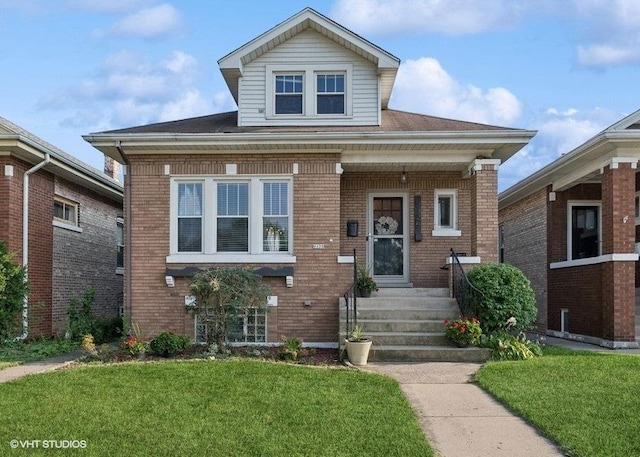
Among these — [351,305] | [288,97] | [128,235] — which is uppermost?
[288,97]

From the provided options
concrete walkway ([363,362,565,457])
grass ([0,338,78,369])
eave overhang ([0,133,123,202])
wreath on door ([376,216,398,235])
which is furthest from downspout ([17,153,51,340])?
concrete walkway ([363,362,565,457])

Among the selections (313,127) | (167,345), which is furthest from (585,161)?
(167,345)

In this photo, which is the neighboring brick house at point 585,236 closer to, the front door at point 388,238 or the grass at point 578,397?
the grass at point 578,397

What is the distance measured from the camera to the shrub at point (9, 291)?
1164 centimetres

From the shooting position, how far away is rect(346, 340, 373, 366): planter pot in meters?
9.95

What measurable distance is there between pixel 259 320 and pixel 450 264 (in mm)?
3926

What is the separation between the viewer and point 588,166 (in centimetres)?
1336

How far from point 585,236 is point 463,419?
1072 centimetres

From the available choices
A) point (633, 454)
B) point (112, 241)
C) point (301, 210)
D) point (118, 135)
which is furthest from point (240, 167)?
point (633, 454)

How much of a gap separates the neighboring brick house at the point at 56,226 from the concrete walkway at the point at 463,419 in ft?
26.1

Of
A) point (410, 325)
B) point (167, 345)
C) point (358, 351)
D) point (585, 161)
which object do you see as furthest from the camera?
point (585, 161)

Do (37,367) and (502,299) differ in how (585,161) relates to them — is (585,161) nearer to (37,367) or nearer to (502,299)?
(502,299)

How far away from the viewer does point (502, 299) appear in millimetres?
10867

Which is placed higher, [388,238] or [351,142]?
[351,142]
